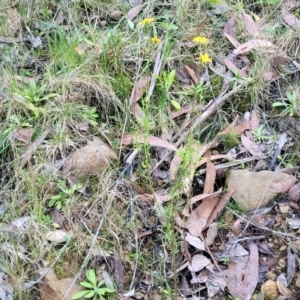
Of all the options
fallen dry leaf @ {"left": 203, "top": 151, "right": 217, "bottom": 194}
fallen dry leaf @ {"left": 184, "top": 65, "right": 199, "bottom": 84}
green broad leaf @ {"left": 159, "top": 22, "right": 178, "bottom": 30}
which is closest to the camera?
fallen dry leaf @ {"left": 203, "top": 151, "right": 217, "bottom": 194}

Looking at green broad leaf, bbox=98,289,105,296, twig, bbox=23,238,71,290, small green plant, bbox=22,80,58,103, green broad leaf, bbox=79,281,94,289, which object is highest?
small green plant, bbox=22,80,58,103

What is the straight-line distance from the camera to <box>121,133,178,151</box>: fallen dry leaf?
2008 mm

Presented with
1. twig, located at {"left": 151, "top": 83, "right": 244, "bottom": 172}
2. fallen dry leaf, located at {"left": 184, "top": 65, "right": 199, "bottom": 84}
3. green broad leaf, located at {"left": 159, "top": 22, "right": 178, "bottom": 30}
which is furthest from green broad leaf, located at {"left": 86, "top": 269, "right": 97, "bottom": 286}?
green broad leaf, located at {"left": 159, "top": 22, "right": 178, "bottom": 30}

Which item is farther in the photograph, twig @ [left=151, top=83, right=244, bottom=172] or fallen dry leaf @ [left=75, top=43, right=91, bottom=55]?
fallen dry leaf @ [left=75, top=43, right=91, bottom=55]

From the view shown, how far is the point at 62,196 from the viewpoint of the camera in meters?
1.90

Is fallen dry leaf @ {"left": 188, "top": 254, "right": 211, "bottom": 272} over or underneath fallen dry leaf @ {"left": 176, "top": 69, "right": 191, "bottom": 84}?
underneath

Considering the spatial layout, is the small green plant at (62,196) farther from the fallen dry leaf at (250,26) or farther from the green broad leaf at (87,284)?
the fallen dry leaf at (250,26)

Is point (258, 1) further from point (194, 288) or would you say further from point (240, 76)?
point (194, 288)

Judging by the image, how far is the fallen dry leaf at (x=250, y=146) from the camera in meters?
2.02

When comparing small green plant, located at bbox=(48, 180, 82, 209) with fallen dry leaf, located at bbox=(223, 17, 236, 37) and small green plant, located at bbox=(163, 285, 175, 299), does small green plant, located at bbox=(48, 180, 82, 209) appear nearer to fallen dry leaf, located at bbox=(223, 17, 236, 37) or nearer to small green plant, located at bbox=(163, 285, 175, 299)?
small green plant, located at bbox=(163, 285, 175, 299)

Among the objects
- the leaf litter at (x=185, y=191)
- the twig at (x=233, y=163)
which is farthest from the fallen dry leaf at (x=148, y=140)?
the twig at (x=233, y=163)

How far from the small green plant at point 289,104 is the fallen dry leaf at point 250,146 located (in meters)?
0.19

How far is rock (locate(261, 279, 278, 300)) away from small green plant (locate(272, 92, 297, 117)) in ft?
2.24

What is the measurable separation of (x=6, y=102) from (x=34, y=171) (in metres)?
0.35
